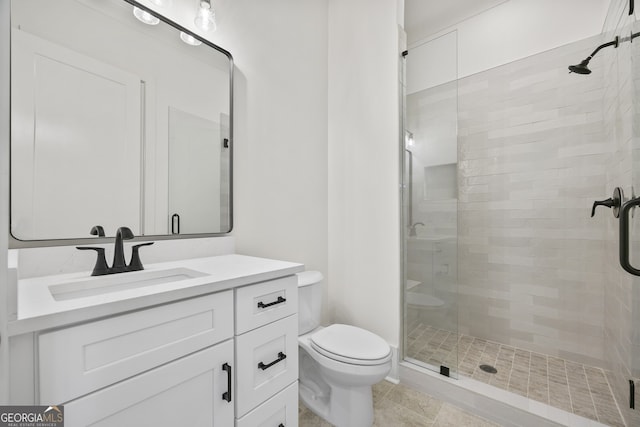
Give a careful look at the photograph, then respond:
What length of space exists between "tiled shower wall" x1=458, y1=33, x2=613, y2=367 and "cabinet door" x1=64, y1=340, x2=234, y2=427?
7.24 feet

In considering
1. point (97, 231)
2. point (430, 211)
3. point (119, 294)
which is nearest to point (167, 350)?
point (119, 294)

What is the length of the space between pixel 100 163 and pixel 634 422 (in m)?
2.58

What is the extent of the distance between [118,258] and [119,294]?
401mm

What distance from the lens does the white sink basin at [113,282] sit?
90cm

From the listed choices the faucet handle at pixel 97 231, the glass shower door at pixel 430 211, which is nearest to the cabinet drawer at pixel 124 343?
the faucet handle at pixel 97 231

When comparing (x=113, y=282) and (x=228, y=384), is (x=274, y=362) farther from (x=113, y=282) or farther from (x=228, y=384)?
(x=113, y=282)

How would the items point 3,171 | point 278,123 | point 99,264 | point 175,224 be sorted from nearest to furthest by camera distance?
point 3,171 < point 99,264 < point 175,224 < point 278,123

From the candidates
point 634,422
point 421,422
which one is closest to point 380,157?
point 421,422

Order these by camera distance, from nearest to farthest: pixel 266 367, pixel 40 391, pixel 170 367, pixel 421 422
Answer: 1. pixel 40 391
2. pixel 170 367
3. pixel 266 367
4. pixel 421 422

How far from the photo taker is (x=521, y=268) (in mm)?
2203

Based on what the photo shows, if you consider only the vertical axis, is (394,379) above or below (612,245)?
below

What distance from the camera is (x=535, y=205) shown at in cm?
215

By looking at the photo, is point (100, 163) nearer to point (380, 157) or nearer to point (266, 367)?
point (266, 367)

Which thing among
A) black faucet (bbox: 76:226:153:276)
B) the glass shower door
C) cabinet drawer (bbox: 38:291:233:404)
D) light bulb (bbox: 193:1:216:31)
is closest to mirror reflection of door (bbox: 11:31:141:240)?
black faucet (bbox: 76:226:153:276)
